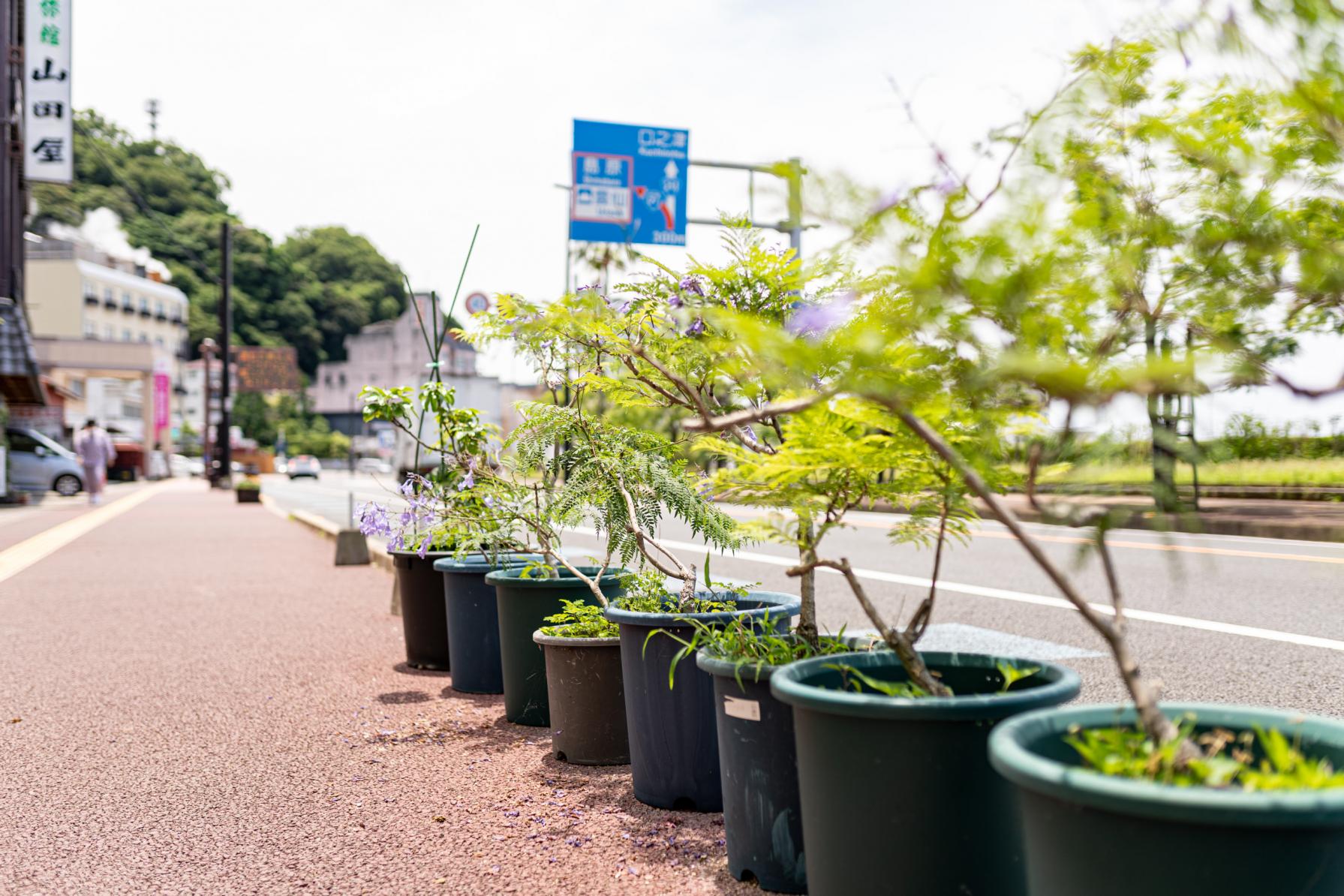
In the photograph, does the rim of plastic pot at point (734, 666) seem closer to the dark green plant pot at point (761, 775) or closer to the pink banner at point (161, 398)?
the dark green plant pot at point (761, 775)

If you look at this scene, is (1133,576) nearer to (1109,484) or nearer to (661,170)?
(1109,484)

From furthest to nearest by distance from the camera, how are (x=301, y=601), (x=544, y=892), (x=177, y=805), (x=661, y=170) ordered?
1. (x=661, y=170)
2. (x=301, y=601)
3. (x=177, y=805)
4. (x=544, y=892)

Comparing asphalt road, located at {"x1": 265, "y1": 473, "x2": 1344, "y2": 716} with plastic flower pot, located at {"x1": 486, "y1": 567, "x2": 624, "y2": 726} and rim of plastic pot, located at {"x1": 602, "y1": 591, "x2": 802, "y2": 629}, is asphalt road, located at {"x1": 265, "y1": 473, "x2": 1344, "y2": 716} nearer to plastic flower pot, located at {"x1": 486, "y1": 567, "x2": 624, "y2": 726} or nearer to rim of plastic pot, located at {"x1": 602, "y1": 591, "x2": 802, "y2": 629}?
rim of plastic pot, located at {"x1": 602, "y1": 591, "x2": 802, "y2": 629}

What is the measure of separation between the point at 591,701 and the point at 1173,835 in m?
2.71

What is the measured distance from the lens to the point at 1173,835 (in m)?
1.58

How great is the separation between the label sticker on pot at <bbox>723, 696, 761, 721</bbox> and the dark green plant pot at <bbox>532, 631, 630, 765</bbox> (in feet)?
3.98

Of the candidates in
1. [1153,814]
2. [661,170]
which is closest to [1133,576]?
[1153,814]

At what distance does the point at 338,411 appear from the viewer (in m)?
110

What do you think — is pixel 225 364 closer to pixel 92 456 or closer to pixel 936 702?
pixel 92 456

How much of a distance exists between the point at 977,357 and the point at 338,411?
372ft

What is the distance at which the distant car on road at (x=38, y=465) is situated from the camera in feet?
93.5


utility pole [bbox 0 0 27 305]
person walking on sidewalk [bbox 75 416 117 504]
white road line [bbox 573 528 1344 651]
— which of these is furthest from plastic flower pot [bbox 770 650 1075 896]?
utility pole [bbox 0 0 27 305]

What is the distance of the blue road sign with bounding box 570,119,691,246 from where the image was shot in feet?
59.8

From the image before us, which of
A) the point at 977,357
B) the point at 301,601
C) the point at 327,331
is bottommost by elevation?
the point at 301,601
